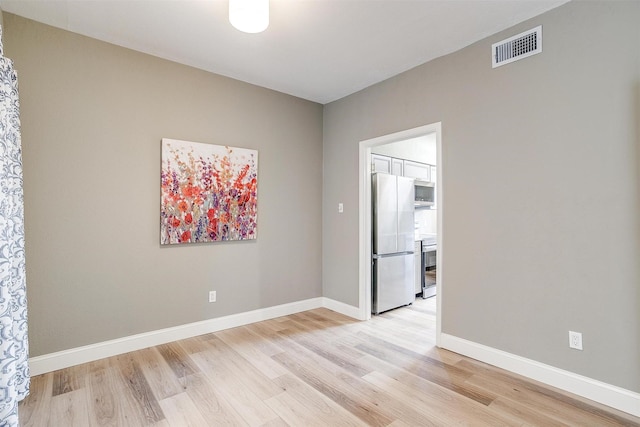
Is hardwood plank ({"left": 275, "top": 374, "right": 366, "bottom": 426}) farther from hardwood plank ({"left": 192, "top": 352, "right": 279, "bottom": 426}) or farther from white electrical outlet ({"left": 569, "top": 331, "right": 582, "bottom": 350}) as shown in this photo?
white electrical outlet ({"left": 569, "top": 331, "right": 582, "bottom": 350})

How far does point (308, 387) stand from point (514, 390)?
1.46 m

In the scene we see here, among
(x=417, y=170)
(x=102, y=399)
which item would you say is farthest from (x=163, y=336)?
(x=417, y=170)

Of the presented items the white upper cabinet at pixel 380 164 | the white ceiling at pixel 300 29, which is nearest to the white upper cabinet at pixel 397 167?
the white upper cabinet at pixel 380 164

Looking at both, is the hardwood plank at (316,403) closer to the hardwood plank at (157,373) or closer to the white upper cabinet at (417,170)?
the hardwood plank at (157,373)

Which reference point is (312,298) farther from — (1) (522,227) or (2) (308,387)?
(1) (522,227)

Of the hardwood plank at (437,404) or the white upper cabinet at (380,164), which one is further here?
the white upper cabinet at (380,164)

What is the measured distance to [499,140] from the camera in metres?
2.53

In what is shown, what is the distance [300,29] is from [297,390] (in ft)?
9.16

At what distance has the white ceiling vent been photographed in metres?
2.30

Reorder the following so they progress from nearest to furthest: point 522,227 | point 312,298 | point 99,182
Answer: point 522,227, point 99,182, point 312,298

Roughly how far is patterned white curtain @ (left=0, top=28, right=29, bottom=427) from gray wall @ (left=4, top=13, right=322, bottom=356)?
1.40 feet

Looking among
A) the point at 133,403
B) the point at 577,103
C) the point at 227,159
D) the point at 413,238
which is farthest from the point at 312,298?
the point at 577,103

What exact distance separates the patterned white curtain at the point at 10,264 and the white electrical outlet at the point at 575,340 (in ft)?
10.9

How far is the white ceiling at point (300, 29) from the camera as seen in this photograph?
7.29ft
